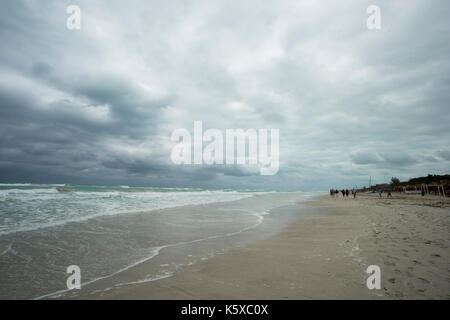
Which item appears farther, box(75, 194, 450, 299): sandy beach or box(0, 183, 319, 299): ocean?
box(0, 183, 319, 299): ocean

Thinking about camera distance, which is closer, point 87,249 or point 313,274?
point 313,274

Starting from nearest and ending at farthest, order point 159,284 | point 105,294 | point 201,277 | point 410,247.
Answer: point 105,294 → point 159,284 → point 201,277 → point 410,247

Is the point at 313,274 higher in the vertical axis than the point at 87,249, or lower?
higher

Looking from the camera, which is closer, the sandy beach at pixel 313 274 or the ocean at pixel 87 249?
the sandy beach at pixel 313 274

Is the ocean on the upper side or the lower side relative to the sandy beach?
lower

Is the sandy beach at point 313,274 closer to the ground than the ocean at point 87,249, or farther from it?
farther from it

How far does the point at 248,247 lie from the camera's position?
7188 mm

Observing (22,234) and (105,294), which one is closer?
(105,294)
